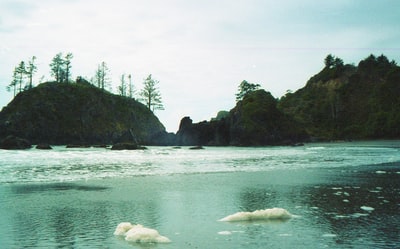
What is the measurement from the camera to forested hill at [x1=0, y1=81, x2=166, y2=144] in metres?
83.1

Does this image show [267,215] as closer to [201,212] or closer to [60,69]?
[201,212]

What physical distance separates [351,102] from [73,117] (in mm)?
88757

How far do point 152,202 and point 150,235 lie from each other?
147 inches

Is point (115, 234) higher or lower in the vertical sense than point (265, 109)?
lower

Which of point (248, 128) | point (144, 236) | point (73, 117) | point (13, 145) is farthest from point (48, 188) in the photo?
point (73, 117)

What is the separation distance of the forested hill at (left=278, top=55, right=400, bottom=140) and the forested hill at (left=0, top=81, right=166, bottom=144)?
50046 mm

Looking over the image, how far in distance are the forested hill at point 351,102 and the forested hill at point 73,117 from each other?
1970 inches

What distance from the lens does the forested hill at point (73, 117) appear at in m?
83.1

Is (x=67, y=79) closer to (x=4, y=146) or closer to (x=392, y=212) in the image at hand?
(x=4, y=146)

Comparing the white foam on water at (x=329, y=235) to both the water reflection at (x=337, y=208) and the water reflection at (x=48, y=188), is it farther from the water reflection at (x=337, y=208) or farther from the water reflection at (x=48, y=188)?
the water reflection at (x=48, y=188)

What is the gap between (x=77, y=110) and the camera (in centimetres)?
9469

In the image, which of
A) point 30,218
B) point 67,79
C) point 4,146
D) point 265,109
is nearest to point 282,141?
point 265,109

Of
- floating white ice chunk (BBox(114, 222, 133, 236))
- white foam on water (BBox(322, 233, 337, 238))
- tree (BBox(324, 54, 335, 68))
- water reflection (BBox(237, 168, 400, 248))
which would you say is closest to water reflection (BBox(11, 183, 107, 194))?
water reflection (BBox(237, 168, 400, 248))

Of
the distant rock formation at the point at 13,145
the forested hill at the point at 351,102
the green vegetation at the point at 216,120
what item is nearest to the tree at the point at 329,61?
the forested hill at the point at 351,102
